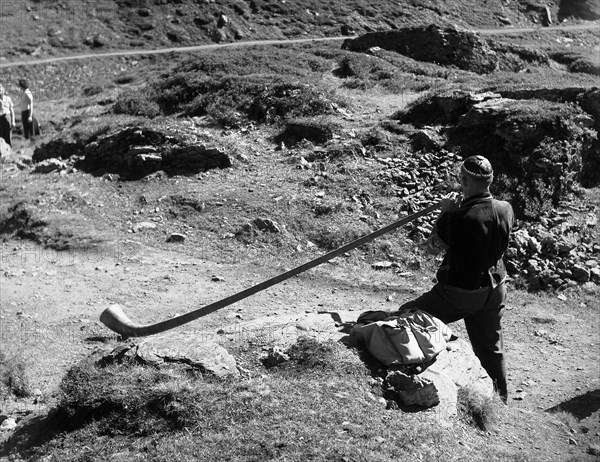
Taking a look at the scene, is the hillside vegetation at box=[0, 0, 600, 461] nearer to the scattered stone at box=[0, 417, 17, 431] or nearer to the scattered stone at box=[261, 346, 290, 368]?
the scattered stone at box=[261, 346, 290, 368]

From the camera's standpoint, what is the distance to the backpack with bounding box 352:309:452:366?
17.5 feet

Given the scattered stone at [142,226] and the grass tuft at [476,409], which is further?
the scattered stone at [142,226]

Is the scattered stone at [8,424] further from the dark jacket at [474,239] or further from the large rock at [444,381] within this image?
the dark jacket at [474,239]

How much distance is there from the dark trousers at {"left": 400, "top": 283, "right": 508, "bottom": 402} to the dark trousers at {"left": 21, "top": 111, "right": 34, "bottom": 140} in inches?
646

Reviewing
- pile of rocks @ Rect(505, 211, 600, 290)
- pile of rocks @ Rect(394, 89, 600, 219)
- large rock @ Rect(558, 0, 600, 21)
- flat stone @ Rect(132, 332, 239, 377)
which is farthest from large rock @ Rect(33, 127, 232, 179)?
large rock @ Rect(558, 0, 600, 21)

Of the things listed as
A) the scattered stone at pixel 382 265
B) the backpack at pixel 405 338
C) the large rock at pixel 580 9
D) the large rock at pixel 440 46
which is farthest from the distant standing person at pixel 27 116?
the large rock at pixel 580 9

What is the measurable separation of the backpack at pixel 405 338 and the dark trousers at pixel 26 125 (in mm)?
16445

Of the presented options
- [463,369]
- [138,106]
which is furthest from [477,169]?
[138,106]

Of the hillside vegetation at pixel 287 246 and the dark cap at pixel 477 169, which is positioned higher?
the dark cap at pixel 477 169

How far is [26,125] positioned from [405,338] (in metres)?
17.0

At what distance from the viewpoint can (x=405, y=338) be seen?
532 cm

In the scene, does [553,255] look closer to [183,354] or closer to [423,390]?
[423,390]

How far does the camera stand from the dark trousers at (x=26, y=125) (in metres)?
19.6

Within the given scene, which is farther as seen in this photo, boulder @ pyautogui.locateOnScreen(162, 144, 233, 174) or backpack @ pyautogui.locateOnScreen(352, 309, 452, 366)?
boulder @ pyautogui.locateOnScreen(162, 144, 233, 174)
